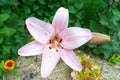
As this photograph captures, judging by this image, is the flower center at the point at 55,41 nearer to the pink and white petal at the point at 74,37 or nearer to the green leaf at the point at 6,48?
the pink and white petal at the point at 74,37

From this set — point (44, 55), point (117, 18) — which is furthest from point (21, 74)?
point (44, 55)

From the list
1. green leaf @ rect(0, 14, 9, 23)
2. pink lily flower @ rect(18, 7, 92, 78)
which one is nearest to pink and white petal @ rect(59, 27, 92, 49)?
pink lily flower @ rect(18, 7, 92, 78)

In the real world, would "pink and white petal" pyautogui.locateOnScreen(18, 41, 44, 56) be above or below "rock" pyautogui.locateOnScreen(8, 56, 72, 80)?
above

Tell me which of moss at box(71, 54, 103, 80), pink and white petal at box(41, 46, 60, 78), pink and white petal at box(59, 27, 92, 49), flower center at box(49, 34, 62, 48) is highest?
pink and white petal at box(59, 27, 92, 49)

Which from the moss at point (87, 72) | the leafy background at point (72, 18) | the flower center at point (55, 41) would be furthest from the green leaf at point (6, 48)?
the flower center at point (55, 41)

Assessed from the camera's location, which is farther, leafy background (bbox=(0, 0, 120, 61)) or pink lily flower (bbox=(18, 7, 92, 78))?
leafy background (bbox=(0, 0, 120, 61))

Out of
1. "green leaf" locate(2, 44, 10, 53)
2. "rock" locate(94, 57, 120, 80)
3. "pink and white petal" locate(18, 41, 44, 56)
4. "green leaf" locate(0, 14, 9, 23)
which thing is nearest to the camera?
"pink and white petal" locate(18, 41, 44, 56)

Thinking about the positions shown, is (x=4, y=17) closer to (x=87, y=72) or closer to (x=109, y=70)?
(x=87, y=72)

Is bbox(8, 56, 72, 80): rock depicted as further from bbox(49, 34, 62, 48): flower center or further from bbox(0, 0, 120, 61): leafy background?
bbox(49, 34, 62, 48): flower center
